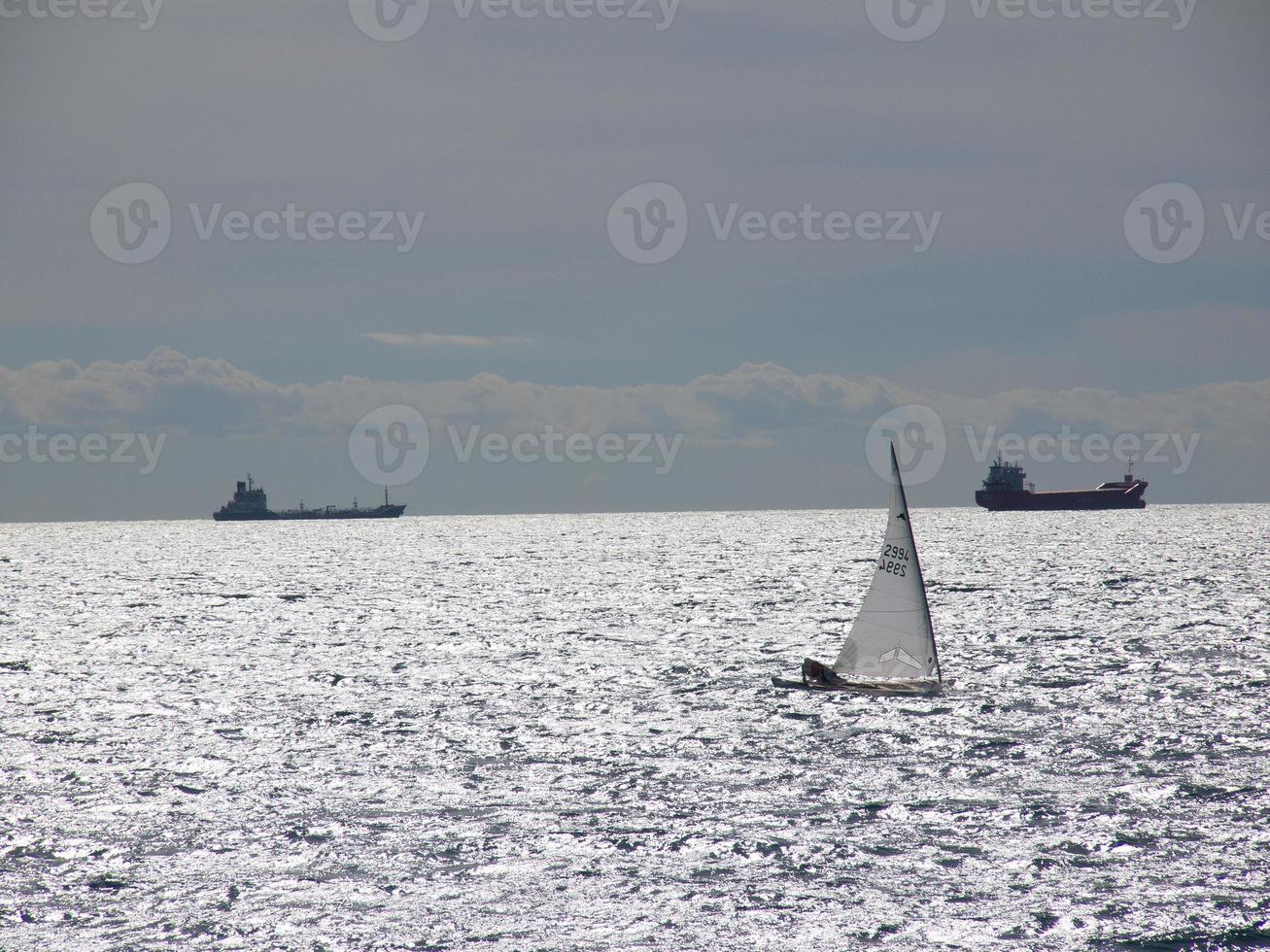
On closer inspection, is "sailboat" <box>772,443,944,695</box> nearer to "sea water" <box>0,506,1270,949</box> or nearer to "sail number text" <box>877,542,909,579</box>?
"sail number text" <box>877,542,909,579</box>

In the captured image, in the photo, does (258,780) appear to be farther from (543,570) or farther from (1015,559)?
(1015,559)

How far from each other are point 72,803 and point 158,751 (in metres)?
5.95

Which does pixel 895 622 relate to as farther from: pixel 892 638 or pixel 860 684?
pixel 860 684

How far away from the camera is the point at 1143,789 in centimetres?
2556

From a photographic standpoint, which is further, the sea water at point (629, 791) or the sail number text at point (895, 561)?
the sail number text at point (895, 561)

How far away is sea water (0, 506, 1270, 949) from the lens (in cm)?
1836

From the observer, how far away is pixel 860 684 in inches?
1512

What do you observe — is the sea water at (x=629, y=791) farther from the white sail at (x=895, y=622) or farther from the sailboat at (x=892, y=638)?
the white sail at (x=895, y=622)

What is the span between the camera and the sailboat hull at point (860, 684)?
37781 millimetres

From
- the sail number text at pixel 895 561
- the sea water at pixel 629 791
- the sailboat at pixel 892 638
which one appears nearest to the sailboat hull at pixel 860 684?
the sailboat at pixel 892 638

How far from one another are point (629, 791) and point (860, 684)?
14282mm

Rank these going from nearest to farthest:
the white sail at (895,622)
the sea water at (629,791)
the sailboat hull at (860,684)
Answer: the sea water at (629,791), the white sail at (895,622), the sailboat hull at (860,684)

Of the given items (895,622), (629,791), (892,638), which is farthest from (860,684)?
(629,791)

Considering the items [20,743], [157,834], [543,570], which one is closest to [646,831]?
[157,834]
